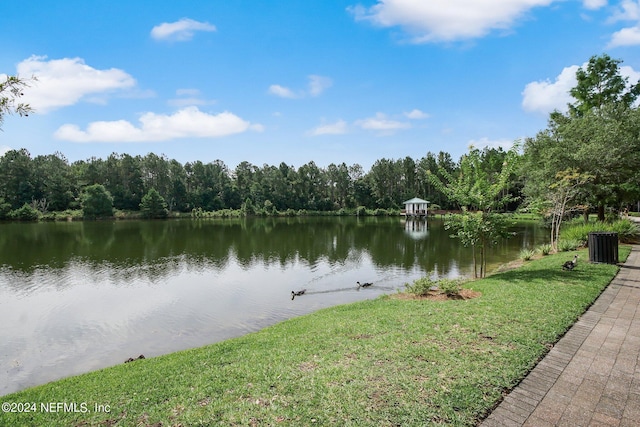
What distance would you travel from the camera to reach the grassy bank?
11.8 feet

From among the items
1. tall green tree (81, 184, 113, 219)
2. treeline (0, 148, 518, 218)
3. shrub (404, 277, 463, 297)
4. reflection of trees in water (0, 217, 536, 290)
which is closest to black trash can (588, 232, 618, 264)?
shrub (404, 277, 463, 297)

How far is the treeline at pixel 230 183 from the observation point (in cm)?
6388

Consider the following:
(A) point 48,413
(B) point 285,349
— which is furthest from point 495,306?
(A) point 48,413

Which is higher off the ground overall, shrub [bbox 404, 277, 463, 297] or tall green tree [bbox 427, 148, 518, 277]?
tall green tree [bbox 427, 148, 518, 277]

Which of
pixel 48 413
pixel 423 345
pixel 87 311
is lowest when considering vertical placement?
A: pixel 87 311

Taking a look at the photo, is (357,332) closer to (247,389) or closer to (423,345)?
(423,345)

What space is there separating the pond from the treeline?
141 feet

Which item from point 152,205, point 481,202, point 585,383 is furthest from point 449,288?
point 152,205

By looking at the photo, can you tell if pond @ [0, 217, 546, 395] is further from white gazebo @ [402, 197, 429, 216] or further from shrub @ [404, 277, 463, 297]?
white gazebo @ [402, 197, 429, 216]

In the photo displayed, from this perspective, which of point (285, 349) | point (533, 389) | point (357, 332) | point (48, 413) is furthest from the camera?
point (357, 332)

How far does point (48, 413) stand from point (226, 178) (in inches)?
2865

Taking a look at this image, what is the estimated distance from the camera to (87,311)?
1138 centimetres

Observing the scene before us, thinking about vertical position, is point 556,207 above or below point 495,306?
above

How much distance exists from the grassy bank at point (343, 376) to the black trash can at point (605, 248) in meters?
4.63
